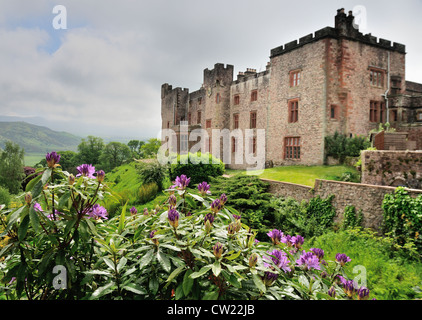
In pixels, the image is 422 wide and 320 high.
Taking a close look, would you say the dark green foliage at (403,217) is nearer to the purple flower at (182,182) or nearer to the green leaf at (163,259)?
the purple flower at (182,182)

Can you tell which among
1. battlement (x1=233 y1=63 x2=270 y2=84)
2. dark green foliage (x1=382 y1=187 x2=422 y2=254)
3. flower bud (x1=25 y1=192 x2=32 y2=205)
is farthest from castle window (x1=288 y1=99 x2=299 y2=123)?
flower bud (x1=25 y1=192 x2=32 y2=205)

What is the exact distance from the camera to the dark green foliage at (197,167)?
697 inches

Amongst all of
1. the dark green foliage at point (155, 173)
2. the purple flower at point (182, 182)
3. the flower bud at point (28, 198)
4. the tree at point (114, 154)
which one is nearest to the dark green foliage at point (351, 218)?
the purple flower at point (182, 182)

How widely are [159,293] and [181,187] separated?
1.01 metres

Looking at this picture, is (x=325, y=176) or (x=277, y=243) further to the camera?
(x=325, y=176)

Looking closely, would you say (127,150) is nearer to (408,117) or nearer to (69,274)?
(408,117)

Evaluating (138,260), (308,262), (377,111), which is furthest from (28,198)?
(377,111)

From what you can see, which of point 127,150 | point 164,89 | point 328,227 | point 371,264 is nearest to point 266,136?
point 328,227

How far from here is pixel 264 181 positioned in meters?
15.5

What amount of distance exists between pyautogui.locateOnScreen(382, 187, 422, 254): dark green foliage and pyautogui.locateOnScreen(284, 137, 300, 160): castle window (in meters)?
12.7

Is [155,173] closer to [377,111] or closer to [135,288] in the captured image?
[377,111]

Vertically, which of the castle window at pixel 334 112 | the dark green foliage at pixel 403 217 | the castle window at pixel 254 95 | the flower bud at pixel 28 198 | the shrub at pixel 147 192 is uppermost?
the castle window at pixel 254 95

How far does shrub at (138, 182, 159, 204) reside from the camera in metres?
19.2

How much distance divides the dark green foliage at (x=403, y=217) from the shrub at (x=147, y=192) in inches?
535
